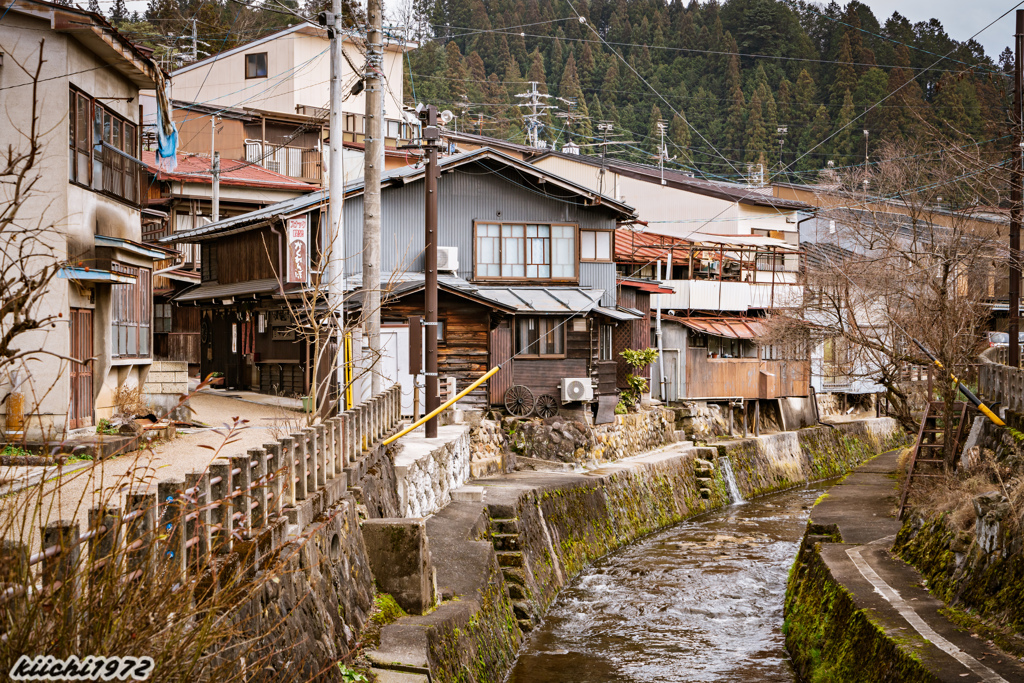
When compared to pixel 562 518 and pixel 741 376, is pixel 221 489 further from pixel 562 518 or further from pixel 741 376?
pixel 741 376

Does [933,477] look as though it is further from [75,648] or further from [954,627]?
[75,648]

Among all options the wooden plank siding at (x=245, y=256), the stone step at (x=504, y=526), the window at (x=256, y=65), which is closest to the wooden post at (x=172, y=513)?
the stone step at (x=504, y=526)

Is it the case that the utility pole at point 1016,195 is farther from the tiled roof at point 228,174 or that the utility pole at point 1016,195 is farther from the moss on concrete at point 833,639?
the tiled roof at point 228,174

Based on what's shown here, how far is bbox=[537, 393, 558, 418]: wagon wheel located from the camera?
28.9 m

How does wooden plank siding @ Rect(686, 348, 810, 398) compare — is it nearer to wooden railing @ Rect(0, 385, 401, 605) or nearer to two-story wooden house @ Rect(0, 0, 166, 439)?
two-story wooden house @ Rect(0, 0, 166, 439)

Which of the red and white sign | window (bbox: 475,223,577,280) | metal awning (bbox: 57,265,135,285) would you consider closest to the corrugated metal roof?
A: the red and white sign

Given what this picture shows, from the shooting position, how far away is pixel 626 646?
58.1 feet

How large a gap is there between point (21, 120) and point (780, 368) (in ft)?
99.6

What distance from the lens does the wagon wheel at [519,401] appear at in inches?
1126

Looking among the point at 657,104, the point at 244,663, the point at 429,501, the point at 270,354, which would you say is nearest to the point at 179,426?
the point at 429,501

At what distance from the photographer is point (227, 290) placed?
2977 centimetres

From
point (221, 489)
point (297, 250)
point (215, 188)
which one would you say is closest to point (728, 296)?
point (215, 188)

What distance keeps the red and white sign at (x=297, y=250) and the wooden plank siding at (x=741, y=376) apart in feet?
53.5

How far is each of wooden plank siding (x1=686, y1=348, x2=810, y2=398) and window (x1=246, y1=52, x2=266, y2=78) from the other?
84.2ft
